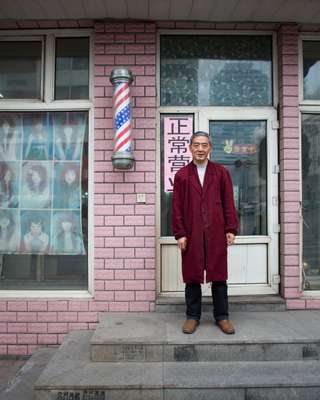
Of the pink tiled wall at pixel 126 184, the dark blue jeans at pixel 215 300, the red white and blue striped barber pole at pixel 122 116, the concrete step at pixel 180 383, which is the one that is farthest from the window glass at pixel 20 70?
the concrete step at pixel 180 383

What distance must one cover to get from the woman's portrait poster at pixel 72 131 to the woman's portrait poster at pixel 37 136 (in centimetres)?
13

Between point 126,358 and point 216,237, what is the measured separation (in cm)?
137

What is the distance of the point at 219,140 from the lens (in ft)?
16.4

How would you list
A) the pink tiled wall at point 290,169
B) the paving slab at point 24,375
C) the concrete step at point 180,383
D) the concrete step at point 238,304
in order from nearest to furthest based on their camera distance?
the concrete step at point 180,383 → the paving slab at point 24,375 → the concrete step at point 238,304 → the pink tiled wall at point 290,169

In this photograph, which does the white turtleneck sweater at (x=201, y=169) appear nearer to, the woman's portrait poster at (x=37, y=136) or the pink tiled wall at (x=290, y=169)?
the pink tiled wall at (x=290, y=169)

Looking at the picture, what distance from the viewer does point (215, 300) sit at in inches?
162

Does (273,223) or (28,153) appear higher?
(28,153)

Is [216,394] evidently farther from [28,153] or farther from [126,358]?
[28,153]

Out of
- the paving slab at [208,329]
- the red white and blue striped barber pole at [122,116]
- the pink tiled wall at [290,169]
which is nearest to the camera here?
the paving slab at [208,329]

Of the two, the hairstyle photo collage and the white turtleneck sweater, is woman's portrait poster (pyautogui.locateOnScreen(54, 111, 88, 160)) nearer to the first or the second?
the hairstyle photo collage

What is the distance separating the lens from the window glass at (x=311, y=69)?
4984 mm

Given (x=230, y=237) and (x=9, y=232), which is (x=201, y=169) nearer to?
(x=230, y=237)

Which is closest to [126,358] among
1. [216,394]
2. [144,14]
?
[216,394]

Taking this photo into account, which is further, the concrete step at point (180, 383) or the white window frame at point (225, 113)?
the white window frame at point (225, 113)
